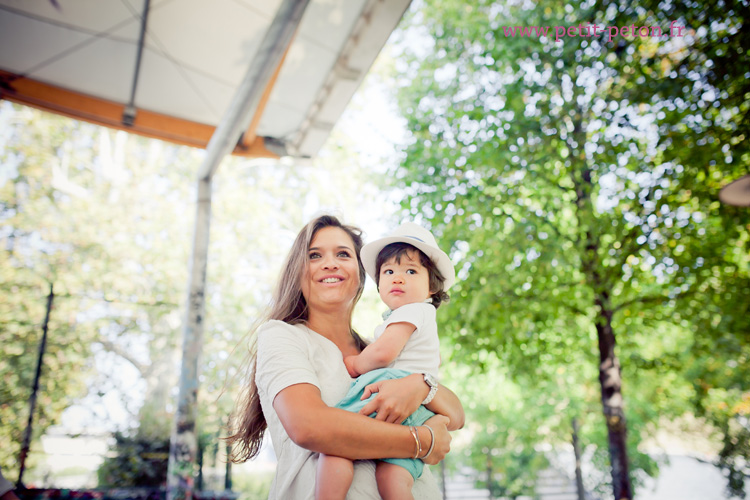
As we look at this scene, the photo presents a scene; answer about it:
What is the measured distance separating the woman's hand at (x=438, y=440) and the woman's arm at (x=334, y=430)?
9 cm

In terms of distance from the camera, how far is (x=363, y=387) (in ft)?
5.13

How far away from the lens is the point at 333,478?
136 cm

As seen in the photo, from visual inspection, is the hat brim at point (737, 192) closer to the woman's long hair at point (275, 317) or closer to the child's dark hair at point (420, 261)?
the child's dark hair at point (420, 261)

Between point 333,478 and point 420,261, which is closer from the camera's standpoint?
point 333,478

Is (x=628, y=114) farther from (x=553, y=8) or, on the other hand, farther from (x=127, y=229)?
(x=127, y=229)

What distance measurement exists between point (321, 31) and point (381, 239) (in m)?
2.41

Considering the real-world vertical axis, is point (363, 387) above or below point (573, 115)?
below

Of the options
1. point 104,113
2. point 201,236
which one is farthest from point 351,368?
point 104,113

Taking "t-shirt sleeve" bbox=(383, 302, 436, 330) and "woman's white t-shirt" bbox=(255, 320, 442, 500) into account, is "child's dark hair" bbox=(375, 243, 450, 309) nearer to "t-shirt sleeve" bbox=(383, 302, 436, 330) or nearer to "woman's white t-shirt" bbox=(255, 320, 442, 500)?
"t-shirt sleeve" bbox=(383, 302, 436, 330)

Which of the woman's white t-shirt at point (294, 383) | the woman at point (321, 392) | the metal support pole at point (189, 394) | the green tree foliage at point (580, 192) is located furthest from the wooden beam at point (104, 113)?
the woman's white t-shirt at point (294, 383)

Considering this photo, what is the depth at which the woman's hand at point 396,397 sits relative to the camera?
1444 millimetres

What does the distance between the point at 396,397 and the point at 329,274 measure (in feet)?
1.90

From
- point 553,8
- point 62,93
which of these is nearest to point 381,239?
point 62,93

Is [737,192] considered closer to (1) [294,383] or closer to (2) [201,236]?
(1) [294,383]
